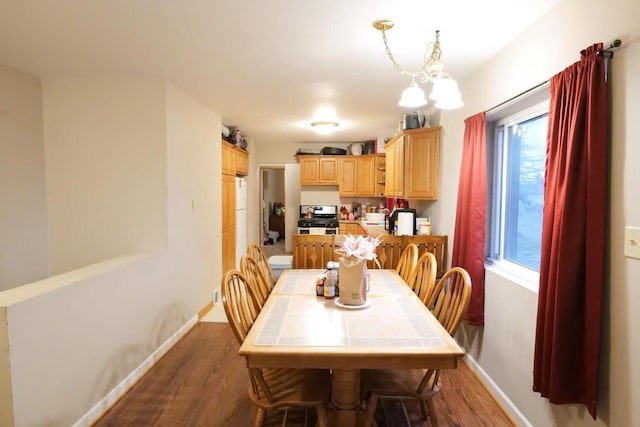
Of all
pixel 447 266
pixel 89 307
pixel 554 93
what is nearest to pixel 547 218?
pixel 554 93

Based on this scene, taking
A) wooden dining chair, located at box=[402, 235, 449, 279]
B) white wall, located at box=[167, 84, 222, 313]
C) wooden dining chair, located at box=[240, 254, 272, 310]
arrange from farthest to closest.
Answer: wooden dining chair, located at box=[402, 235, 449, 279] < white wall, located at box=[167, 84, 222, 313] < wooden dining chair, located at box=[240, 254, 272, 310]

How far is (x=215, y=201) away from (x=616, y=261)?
372 centimetres

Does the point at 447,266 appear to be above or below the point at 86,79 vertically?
below

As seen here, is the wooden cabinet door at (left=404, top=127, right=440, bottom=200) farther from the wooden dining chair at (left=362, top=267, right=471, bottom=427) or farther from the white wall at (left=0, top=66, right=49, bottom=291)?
the white wall at (left=0, top=66, right=49, bottom=291)

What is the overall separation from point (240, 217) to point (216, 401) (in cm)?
352

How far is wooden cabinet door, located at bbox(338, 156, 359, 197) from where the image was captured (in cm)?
620

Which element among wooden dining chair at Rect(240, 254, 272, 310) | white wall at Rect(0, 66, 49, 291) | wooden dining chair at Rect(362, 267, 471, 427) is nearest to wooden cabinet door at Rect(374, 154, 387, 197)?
wooden dining chair at Rect(240, 254, 272, 310)

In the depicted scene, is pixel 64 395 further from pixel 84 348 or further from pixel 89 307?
pixel 89 307

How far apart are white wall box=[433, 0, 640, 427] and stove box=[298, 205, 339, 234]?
3.83 m

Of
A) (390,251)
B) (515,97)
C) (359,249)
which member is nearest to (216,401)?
(359,249)

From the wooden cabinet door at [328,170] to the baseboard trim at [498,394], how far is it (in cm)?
400

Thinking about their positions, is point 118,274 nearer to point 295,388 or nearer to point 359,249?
point 295,388

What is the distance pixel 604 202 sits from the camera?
1.44 meters

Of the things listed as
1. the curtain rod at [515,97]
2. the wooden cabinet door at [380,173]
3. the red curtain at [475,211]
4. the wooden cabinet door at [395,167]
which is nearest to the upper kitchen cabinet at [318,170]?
the wooden cabinet door at [380,173]
